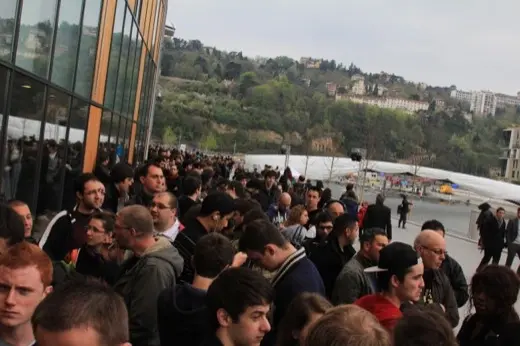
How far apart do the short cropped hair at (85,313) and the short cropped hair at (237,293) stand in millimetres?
897

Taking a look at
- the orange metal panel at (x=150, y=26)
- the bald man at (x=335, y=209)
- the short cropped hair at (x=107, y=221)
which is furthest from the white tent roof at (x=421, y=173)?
the short cropped hair at (x=107, y=221)

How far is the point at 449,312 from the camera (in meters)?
5.30

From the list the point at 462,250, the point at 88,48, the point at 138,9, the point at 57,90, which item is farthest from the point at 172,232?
the point at 462,250

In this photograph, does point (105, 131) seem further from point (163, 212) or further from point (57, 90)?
point (163, 212)

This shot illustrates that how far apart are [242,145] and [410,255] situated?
428ft

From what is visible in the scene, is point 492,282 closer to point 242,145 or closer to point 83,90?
point 83,90

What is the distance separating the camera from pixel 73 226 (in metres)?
5.32

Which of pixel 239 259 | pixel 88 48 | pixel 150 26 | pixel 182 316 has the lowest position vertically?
pixel 182 316

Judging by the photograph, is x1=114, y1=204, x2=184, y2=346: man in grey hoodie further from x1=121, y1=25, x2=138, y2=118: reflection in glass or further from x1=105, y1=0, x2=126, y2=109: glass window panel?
x1=121, y1=25, x2=138, y2=118: reflection in glass

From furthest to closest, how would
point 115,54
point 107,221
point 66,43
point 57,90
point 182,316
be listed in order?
point 115,54 → point 66,43 → point 57,90 → point 107,221 → point 182,316

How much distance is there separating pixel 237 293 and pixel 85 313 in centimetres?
107

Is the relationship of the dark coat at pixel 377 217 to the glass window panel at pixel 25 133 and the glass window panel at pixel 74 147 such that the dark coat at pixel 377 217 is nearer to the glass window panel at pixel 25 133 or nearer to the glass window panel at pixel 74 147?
the glass window panel at pixel 74 147

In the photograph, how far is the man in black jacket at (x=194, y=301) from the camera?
10.8 ft

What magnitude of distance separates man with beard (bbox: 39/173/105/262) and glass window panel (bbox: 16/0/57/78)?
212cm
